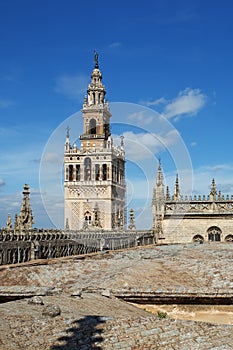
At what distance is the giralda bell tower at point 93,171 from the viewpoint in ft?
262

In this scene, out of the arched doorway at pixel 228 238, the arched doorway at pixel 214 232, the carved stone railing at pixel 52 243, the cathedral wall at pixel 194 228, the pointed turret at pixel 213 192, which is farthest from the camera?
the pointed turret at pixel 213 192

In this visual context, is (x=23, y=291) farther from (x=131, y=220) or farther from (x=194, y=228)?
(x=131, y=220)

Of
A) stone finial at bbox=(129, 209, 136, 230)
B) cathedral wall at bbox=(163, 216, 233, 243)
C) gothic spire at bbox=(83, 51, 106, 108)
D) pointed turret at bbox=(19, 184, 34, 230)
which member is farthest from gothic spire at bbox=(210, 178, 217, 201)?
gothic spire at bbox=(83, 51, 106, 108)

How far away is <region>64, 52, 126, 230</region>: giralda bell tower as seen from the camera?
79812 mm

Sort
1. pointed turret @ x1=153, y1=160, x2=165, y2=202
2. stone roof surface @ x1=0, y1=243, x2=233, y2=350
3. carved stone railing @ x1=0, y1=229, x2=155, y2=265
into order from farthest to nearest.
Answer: pointed turret @ x1=153, y1=160, x2=165, y2=202 < carved stone railing @ x1=0, y1=229, x2=155, y2=265 < stone roof surface @ x1=0, y1=243, x2=233, y2=350

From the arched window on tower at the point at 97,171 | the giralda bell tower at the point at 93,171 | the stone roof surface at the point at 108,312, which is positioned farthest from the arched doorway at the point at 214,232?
the arched window on tower at the point at 97,171

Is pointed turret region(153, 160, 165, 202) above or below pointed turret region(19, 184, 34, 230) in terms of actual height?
above

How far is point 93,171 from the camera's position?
82750 mm

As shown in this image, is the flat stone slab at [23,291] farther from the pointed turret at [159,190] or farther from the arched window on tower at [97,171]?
the arched window on tower at [97,171]

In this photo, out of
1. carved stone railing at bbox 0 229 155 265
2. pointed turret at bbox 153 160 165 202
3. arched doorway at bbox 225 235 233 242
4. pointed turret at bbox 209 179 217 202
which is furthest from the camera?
pointed turret at bbox 153 160 165 202

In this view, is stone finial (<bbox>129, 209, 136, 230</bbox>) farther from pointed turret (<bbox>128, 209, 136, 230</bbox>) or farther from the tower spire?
the tower spire

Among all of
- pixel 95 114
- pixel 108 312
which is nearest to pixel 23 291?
pixel 108 312

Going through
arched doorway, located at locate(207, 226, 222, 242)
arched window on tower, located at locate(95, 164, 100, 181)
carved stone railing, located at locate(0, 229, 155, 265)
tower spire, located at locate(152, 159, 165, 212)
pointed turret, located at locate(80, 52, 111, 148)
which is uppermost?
pointed turret, located at locate(80, 52, 111, 148)

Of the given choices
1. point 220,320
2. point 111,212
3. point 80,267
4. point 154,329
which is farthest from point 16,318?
point 111,212
